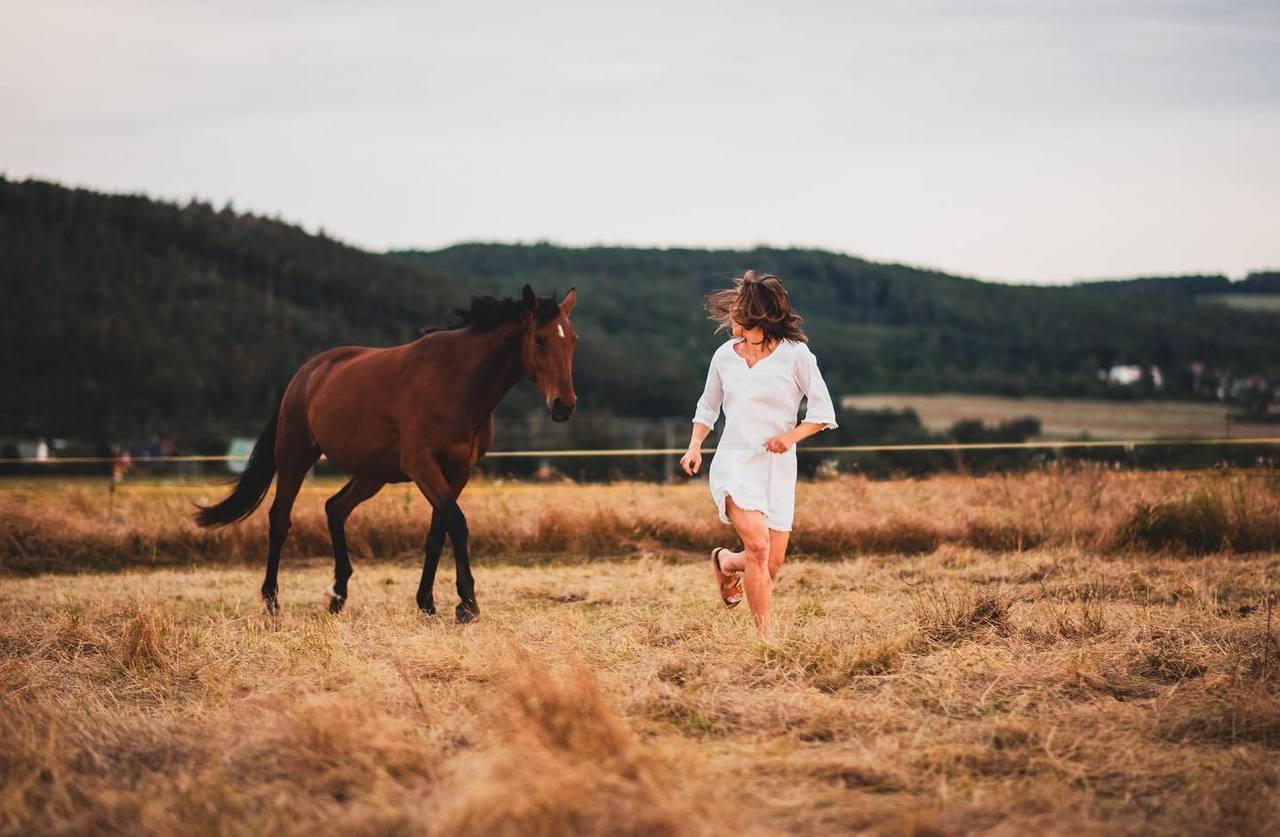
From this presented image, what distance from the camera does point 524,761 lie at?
10.9 ft

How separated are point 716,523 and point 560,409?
4683mm

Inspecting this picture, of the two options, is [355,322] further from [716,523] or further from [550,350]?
[550,350]

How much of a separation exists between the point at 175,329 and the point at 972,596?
240 ft

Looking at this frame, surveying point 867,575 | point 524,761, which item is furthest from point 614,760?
point 867,575

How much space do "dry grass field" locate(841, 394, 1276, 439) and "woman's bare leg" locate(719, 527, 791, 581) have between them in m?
39.6

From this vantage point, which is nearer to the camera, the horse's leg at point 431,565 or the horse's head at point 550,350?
the horse's head at point 550,350

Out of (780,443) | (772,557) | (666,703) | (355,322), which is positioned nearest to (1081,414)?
(355,322)

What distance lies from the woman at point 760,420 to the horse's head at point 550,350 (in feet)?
5.65

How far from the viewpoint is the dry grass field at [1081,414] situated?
50656 mm

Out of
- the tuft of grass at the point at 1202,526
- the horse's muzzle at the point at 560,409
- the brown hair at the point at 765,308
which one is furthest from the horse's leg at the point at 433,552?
the tuft of grass at the point at 1202,526

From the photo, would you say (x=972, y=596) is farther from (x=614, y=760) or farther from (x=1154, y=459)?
(x=1154, y=459)

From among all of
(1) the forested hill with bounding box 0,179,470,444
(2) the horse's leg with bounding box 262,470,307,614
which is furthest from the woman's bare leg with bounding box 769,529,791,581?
(1) the forested hill with bounding box 0,179,470,444

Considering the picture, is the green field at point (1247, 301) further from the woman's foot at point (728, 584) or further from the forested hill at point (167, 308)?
the woman's foot at point (728, 584)

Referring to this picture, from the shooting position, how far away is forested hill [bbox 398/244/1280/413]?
274ft
